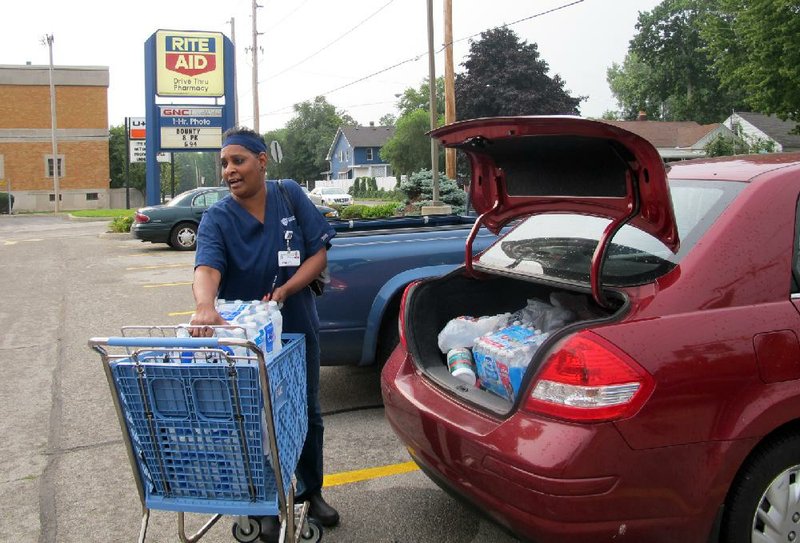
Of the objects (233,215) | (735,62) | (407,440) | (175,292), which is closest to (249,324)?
(233,215)

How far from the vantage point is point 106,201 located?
→ 53.2m

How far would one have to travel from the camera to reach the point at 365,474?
4180 millimetres

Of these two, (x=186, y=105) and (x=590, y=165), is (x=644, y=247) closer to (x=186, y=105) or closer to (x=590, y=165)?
(x=590, y=165)

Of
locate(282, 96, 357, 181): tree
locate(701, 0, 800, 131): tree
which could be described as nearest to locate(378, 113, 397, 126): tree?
locate(282, 96, 357, 181): tree

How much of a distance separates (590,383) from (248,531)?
1.64 metres

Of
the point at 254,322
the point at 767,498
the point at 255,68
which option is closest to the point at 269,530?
the point at 254,322

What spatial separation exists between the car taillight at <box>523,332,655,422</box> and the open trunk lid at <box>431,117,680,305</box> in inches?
12.1

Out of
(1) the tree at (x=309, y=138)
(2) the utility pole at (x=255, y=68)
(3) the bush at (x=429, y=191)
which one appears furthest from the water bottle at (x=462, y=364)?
(1) the tree at (x=309, y=138)

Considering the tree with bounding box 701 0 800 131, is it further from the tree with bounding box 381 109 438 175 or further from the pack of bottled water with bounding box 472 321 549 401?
the tree with bounding box 381 109 438 175

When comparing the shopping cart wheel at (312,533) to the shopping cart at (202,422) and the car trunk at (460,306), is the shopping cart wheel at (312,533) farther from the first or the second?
the car trunk at (460,306)

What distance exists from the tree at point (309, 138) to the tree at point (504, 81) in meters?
52.9

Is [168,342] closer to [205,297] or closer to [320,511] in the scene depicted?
[205,297]

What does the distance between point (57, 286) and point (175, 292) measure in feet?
7.96

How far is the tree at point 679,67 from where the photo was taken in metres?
59.3
